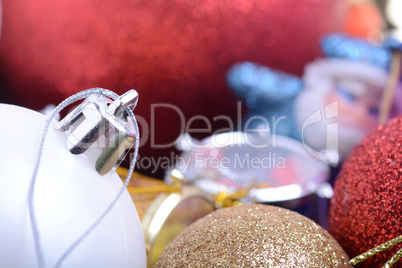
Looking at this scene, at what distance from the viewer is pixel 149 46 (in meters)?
0.70

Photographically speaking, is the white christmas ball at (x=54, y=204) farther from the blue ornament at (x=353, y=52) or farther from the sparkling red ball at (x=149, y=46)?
the blue ornament at (x=353, y=52)

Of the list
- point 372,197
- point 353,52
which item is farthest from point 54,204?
point 353,52

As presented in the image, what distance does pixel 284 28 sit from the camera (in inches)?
29.4

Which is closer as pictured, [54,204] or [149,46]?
[54,204]

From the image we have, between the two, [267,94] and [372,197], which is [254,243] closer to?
[372,197]

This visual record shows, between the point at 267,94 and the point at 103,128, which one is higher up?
the point at 103,128

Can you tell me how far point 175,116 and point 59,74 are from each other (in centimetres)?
19

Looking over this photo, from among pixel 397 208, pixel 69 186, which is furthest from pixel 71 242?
pixel 397 208

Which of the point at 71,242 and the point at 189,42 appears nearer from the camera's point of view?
the point at 71,242

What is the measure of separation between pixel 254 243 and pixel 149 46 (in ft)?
1.44

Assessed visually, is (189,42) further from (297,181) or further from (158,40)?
(297,181)

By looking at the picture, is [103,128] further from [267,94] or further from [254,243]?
[267,94]

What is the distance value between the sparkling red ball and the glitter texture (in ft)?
1.27

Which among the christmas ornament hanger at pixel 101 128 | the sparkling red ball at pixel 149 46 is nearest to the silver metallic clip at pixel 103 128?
the christmas ornament hanger at pixel 101 128
